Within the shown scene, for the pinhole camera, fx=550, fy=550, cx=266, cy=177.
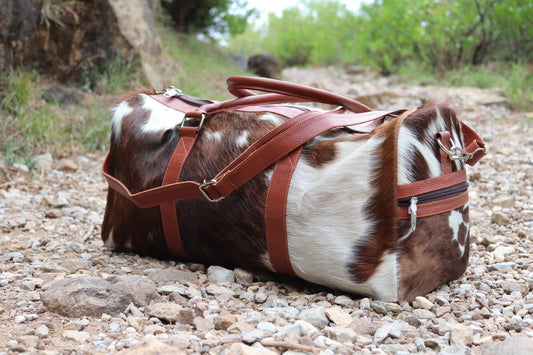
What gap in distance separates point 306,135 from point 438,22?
7.82 m

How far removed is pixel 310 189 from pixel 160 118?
30.0 inches

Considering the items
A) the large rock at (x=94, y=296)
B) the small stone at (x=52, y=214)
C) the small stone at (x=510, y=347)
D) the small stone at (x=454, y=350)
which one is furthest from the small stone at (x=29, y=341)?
the small stone at (x=52, y=214)

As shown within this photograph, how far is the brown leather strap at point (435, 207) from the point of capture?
1.65 m

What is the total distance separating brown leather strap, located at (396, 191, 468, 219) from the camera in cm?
165

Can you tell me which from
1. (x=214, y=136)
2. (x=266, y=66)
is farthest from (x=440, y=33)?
(x=214, y=136)

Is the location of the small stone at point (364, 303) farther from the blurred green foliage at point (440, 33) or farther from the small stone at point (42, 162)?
the blurred green foliage at point (440, 33)

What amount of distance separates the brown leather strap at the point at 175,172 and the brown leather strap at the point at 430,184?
787mm

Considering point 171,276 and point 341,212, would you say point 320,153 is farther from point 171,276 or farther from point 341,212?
point 171,276

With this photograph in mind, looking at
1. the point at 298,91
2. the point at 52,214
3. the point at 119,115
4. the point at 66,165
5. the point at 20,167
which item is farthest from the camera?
the point at 66,165

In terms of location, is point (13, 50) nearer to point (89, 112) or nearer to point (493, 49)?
point (89, 112)

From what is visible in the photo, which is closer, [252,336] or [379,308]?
[252,336]

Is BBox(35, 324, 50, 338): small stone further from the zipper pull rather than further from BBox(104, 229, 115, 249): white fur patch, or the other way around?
the zipper pull

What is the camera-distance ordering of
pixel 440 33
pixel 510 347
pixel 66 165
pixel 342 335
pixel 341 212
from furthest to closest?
1. pixel 440 33
2. pixel 66 165
3. pixel 341 212
4. pixel 342 335
5. pixel 510 347

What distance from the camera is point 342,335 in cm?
145
